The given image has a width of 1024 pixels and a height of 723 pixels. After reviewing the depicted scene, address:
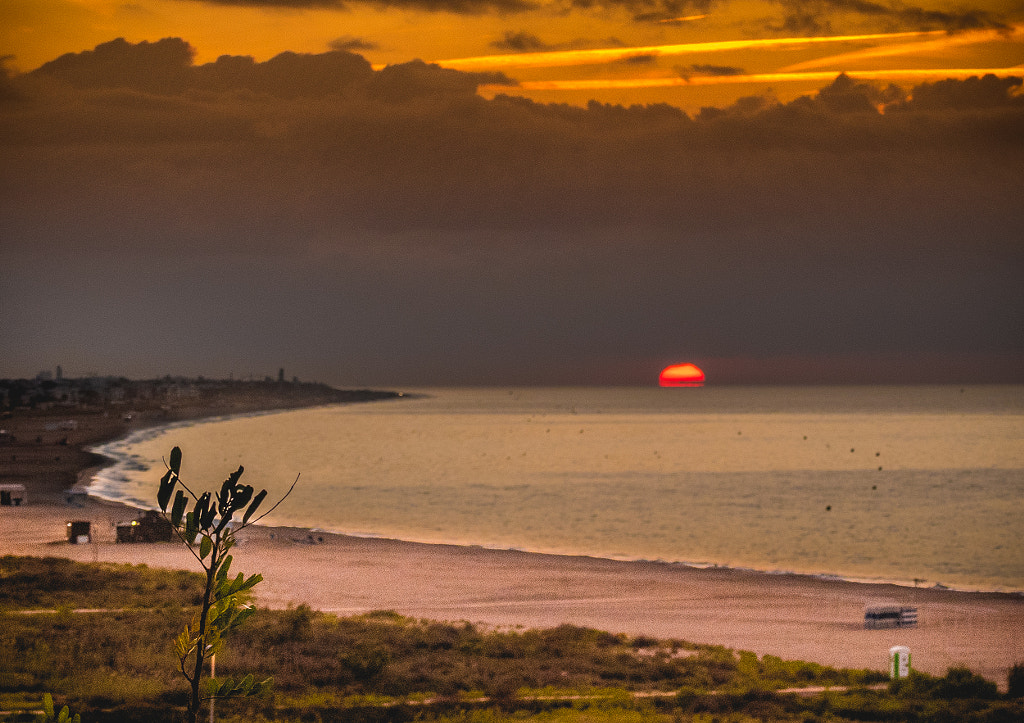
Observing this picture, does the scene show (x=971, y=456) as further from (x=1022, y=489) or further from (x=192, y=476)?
(x=192, y=476)

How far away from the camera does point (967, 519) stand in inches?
3017

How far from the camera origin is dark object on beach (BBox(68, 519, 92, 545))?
46.1 metres

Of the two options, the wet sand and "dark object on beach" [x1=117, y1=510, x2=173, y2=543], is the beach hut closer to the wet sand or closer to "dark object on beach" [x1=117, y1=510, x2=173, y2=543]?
the wet sand

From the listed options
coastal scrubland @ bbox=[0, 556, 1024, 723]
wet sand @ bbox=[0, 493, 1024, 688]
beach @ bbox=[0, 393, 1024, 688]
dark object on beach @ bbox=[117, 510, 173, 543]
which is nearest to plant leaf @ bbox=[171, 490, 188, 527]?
coastal scrubland @ bbox=[0, 556, 1024, 723]

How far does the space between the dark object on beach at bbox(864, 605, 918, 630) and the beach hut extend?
48.9 meters

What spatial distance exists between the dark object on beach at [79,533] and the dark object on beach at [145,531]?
125 cm

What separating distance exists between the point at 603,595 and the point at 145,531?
20722 mm

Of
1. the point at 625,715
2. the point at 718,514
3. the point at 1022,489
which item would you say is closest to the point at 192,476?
the point at 718,514

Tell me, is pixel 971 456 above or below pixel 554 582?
above

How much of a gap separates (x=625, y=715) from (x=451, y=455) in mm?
119011

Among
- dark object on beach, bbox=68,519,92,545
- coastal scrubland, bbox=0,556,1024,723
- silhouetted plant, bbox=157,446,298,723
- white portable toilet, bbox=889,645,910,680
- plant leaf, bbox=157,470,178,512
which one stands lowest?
coastal scrubland, bbox=0,556,1024,723

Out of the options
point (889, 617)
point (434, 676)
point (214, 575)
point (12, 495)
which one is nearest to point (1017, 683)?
point (889, 617)

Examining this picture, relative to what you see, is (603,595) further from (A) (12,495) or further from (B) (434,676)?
(A) (12,495)

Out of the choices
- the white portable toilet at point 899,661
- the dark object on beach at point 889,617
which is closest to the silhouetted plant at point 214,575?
the white portable toilet at point 899,661
